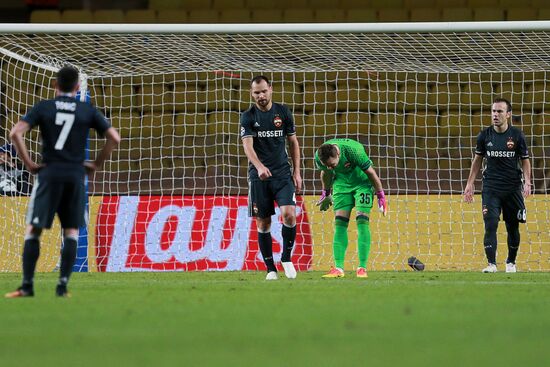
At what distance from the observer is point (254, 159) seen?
31.7 feet

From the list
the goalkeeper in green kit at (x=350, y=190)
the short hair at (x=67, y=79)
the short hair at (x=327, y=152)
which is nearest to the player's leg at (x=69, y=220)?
the short hair at (x=67, y=79)

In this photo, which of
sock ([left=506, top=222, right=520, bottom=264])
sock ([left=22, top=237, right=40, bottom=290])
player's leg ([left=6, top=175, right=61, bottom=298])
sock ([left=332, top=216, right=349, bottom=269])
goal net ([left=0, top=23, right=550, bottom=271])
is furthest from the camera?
goal net ([left=0, top=23, right=550, bottom=271])

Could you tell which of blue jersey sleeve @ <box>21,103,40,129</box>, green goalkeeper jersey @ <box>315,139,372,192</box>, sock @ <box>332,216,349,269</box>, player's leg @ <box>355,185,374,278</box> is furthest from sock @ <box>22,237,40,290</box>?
player's leg @ <box>355,185,374,278</box>

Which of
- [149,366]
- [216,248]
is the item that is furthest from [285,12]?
[149,366]

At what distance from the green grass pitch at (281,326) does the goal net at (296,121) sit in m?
4.49

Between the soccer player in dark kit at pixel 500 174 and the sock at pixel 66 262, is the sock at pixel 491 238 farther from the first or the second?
the sock at pixel 66 262

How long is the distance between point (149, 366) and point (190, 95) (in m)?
11.2

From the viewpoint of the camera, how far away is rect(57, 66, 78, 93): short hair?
7.15 m

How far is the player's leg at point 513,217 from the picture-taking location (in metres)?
11.5

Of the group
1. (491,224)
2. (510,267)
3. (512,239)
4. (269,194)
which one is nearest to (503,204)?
(491,224)

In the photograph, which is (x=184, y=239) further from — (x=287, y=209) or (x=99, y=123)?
(x=99, y=123)

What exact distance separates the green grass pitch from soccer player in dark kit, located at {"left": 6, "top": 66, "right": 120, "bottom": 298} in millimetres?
336

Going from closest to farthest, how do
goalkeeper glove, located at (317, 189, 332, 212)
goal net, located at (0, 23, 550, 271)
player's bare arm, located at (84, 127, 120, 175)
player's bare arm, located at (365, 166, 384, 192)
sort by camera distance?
player's bare arm, located at (84, 127, 120, 175), player's bare arm, located at (365, 166, 384, 192), goalkeeper glove, located at (317, 189, 332, 212), goal net, located at (0, 23, 550, 271)

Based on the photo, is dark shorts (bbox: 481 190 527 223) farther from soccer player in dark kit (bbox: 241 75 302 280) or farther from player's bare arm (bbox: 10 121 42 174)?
player's bare arm (bbox: 10 121 42 174)
